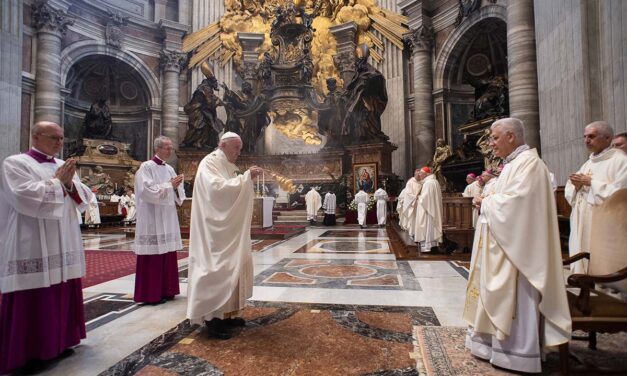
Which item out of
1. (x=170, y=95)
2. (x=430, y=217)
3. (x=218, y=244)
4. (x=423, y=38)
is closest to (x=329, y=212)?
(x=430, y=217)

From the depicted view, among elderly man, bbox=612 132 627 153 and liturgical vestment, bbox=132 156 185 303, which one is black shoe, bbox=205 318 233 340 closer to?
liturgical vestment, bbox=132 156 185 303

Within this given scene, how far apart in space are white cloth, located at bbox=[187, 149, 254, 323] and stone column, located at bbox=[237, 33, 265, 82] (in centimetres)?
1926

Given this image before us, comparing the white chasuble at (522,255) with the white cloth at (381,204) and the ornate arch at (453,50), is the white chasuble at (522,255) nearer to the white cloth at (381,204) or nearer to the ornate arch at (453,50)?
the white cloth at (381,204)

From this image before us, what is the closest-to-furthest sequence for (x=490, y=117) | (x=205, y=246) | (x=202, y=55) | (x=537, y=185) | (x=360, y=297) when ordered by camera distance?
1. (x=537, y=185)
2. (x=205, y=246)
3. (x=360, y=297)
4. (x=490, y=117)
5. (x=202, y=55)

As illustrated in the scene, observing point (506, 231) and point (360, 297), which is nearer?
point (506, 231)

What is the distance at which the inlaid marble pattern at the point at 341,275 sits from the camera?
173 inches

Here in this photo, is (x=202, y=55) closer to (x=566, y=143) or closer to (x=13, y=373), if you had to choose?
(x=566, y=143)

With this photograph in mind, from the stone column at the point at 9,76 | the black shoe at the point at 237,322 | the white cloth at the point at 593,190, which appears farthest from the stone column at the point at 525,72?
the stone column at the point at 9,76

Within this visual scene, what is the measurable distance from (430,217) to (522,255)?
15.8ft

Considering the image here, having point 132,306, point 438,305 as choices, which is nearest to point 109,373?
point 132,306

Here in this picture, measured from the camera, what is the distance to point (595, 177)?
3.60m

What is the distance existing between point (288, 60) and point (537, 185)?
1987cm

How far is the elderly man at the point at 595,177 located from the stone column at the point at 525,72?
6.59m

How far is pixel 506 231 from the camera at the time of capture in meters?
2.15
